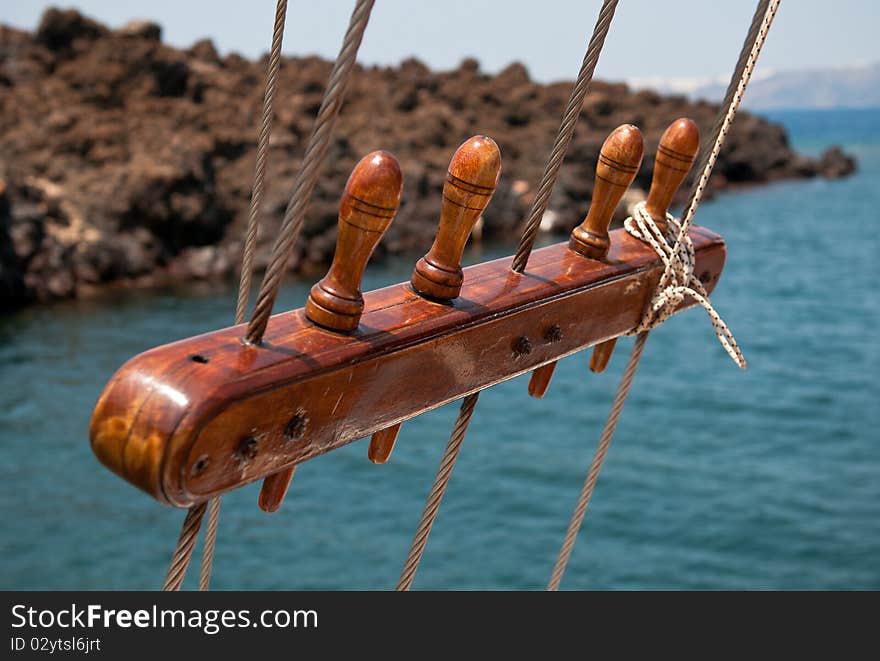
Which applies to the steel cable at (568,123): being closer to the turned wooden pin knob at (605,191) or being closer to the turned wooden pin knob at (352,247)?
the turned wooden pin knob at (605,191)

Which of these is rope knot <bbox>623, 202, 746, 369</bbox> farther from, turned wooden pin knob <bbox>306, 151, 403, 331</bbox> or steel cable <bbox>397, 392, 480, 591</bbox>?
turned wooden pin knob <bbox>306, 151, 403, 331</bbox>

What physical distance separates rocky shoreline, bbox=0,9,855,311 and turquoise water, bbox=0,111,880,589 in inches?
45.7

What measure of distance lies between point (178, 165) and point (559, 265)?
63.2 ft

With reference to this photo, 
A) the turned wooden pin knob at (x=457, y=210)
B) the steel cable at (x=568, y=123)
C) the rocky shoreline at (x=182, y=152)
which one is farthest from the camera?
the rocky shoreline at (x=182, y=152)

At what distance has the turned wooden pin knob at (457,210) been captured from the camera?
137cm

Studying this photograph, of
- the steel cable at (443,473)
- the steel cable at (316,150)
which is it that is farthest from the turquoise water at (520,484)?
the steel cable at (316,150)

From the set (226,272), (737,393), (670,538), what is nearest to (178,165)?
(226,272)

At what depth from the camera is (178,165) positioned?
19.9m

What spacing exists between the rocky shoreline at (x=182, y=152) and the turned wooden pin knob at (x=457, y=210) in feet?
54.7

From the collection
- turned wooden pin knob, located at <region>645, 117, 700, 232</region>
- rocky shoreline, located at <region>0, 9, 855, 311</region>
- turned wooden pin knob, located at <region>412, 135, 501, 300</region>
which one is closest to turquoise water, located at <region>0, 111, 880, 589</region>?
rocky shoreline, located at <region>0, 9, 855, 311</region>

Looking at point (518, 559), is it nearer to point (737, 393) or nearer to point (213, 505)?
point (737, 393)

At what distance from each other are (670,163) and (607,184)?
21 centimetres

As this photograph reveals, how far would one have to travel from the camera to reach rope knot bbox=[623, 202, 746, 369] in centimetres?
186
